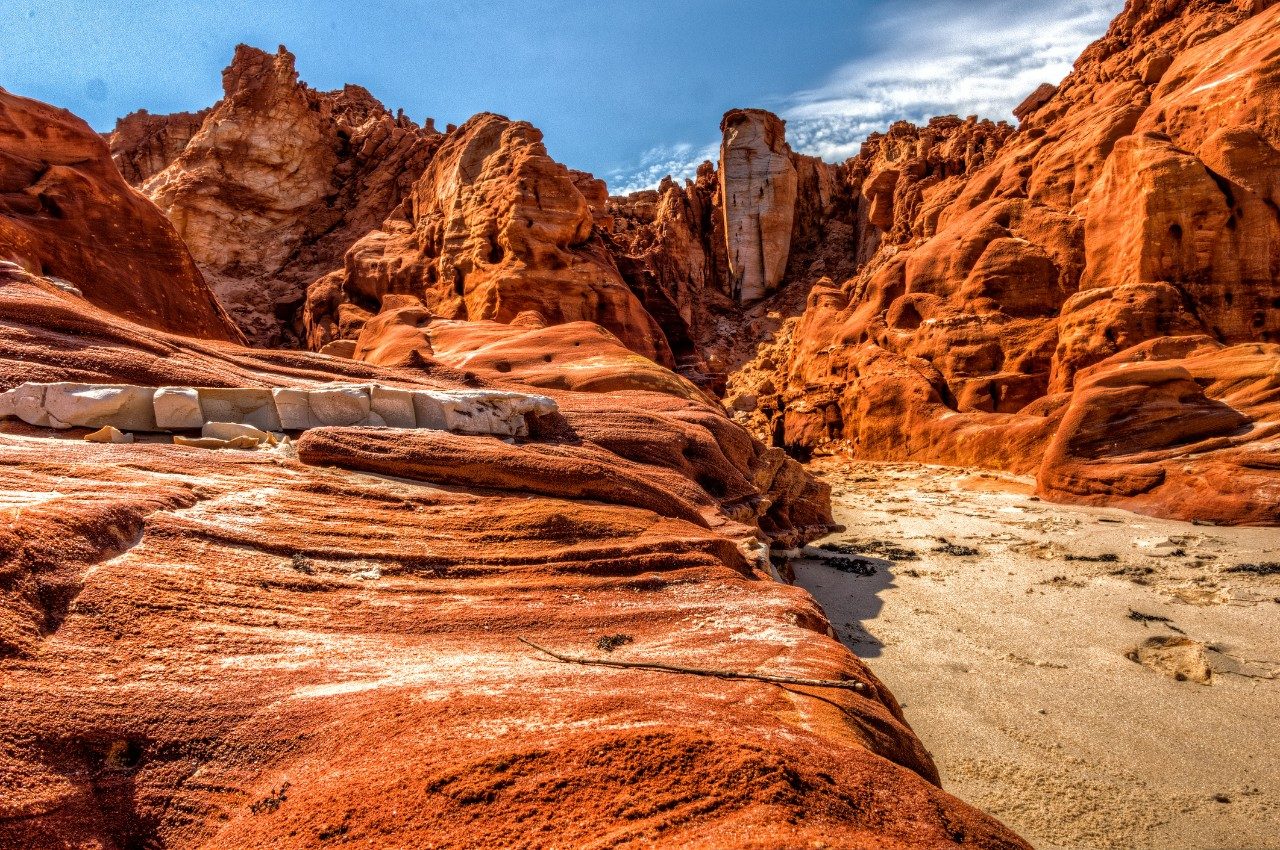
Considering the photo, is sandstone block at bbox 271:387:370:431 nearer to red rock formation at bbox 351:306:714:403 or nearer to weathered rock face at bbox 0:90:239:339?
red rock formation at bbox 351:306:714:403

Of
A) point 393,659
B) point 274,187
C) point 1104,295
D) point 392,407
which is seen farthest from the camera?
point 274,187

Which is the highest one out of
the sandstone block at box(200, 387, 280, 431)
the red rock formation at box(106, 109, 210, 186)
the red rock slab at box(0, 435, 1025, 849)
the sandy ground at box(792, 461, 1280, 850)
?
the red rock formation at box(106, 109, 210, 186)

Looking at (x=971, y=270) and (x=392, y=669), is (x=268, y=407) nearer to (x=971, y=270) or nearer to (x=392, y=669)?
(x=392, y=669)

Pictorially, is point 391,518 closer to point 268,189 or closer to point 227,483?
point 227,483

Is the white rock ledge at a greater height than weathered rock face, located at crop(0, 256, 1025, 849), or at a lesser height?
greater

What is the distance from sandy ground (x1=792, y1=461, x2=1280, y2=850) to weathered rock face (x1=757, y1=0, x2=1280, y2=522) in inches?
106

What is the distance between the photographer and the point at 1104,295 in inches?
672

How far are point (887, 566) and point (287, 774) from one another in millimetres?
9612

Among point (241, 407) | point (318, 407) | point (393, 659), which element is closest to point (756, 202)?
point (318, 407)

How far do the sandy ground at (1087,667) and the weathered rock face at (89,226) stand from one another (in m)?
14.6

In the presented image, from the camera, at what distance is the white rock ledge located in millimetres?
5445

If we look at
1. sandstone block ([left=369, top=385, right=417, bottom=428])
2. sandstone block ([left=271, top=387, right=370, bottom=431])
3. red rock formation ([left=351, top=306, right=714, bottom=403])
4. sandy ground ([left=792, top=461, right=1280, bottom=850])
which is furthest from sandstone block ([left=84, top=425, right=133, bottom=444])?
sandy ground ([left=792, top=461, right=1280, bottom=850])

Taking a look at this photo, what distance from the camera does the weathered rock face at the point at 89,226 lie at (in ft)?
38.8

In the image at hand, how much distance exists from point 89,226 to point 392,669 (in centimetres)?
1532
